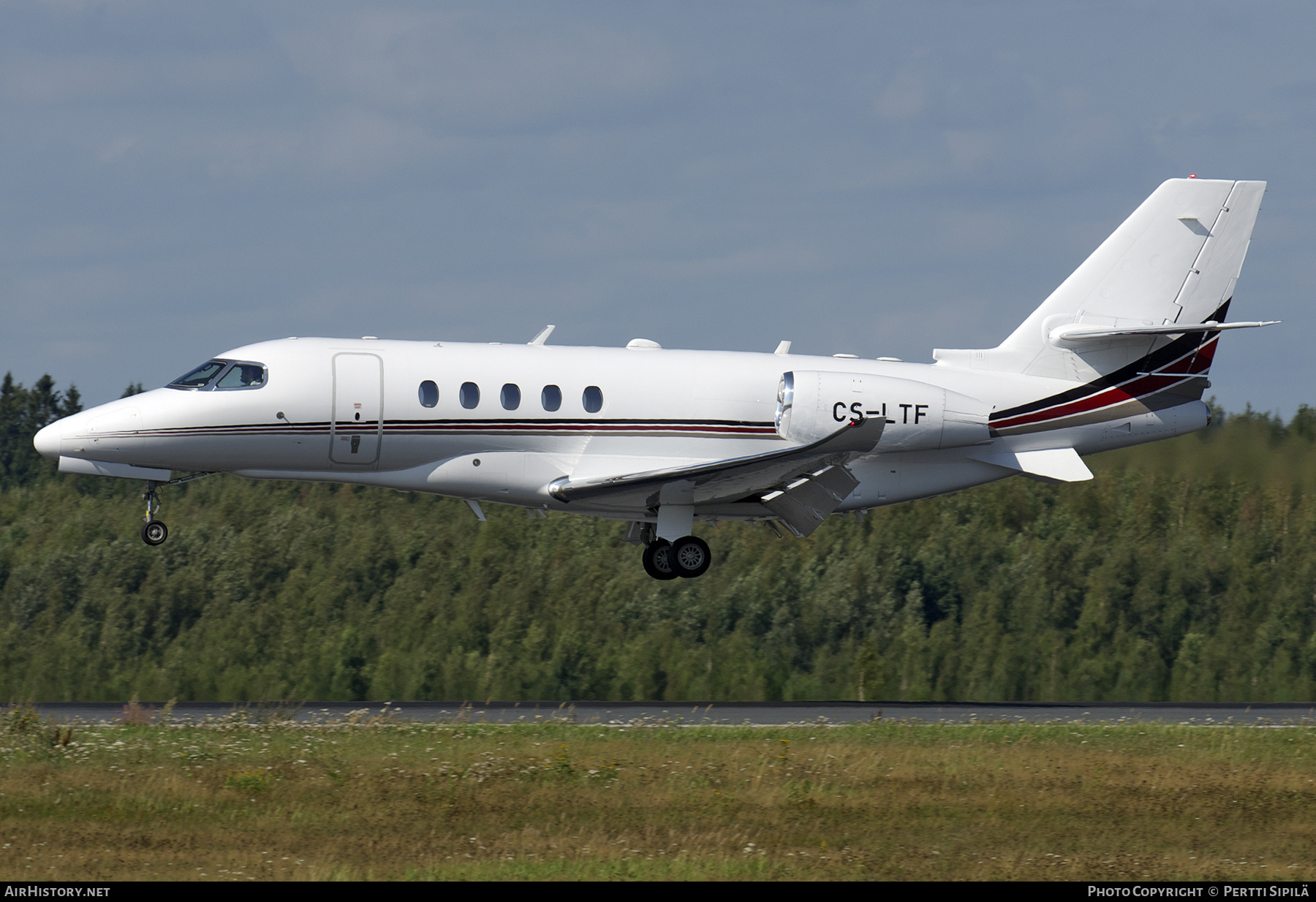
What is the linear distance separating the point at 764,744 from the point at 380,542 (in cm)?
2525

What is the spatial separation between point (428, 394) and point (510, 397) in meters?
1.14

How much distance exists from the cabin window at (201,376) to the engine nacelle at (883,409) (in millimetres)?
7898

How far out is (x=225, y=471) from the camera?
20.6 m

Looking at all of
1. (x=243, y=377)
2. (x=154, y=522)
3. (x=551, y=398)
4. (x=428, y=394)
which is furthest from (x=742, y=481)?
(x=154, y=522)

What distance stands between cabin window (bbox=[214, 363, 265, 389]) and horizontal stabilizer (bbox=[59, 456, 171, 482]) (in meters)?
1.53

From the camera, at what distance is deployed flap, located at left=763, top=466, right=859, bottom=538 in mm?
20953

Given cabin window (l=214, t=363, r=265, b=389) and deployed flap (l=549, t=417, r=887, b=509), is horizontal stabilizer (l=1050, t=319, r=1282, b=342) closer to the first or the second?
deployed flap (l=549, t=417, r=887, b=509)

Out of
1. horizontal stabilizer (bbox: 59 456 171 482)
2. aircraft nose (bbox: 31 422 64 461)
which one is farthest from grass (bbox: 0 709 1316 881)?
aircraft nose (bbox: 31 422 64 461)

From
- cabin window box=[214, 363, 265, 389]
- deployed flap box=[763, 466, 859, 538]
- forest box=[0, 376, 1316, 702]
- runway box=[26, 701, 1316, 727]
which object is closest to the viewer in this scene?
runway box=[26, 701, 1316, 727]

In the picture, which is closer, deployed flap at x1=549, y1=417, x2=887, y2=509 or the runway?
the runway

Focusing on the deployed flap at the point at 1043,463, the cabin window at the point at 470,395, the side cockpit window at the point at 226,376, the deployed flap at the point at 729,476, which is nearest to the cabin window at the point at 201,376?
the side cockpit window at the point at 226,376

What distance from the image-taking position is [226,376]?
803 inches

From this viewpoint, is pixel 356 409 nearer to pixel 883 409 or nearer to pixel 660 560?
pixel 660 560

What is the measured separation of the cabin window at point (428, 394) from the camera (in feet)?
67.3
